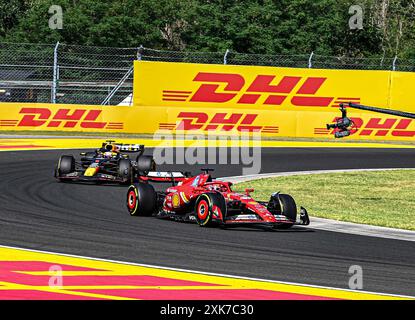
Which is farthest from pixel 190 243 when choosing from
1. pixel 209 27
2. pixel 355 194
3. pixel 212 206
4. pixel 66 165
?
pixel 209 27

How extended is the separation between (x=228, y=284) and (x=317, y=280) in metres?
1.00

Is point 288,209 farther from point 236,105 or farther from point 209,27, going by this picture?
point 209,27

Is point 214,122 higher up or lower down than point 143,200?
higher up

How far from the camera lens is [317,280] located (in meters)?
10.1

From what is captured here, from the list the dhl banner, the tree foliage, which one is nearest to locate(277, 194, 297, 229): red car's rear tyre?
the dhl banner

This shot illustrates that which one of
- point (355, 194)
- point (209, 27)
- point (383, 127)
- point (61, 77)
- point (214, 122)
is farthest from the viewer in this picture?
point (209, 27)

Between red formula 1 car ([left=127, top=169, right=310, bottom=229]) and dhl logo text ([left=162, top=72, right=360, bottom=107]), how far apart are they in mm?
16496

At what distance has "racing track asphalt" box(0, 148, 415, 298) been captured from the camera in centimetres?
1058

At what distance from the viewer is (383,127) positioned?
105ft

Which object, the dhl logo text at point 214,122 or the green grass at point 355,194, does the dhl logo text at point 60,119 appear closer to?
the dhl logo text at point 214,122

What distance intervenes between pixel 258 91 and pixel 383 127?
4341 millimetres
